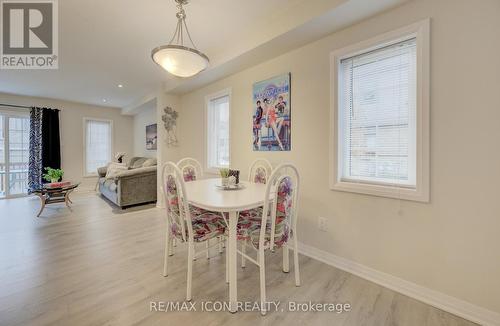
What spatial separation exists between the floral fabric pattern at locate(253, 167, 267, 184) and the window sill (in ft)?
2.43

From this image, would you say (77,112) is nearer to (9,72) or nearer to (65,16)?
(9,72)

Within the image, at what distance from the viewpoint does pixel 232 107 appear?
3.41 metres

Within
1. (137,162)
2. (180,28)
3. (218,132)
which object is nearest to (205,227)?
(180,28)

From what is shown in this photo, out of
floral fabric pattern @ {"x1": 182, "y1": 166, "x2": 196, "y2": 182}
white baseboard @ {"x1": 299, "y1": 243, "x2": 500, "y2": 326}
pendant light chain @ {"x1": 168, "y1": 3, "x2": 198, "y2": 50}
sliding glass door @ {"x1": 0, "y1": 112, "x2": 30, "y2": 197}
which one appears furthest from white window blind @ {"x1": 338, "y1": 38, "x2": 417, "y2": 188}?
sliding glass door @ {"x1": 0, "y1": 112, "x2": 30, "y2": 197}

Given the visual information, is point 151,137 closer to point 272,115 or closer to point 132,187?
point 132,187

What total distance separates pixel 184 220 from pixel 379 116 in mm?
1874

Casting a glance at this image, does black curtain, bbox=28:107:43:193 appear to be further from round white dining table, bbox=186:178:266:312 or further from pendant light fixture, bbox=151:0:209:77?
round white dining table, bbox=186:178:266:312

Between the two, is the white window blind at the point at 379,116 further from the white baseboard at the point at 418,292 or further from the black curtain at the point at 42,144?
the black curtain at the point at 42,144

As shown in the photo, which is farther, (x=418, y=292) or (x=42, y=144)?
(x=42, y=144)

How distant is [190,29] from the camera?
2592 millimetres

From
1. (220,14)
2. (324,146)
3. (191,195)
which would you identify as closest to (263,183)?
(324,146)

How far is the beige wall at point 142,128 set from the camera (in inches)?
248

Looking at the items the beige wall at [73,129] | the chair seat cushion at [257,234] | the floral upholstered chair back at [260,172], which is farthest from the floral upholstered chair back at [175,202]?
the beige wall at [73,129]

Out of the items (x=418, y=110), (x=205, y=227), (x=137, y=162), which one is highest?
(x=418, y=110)
